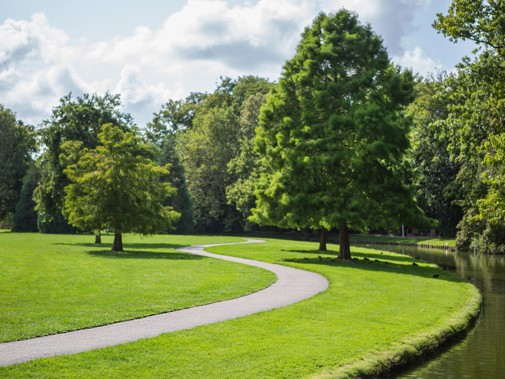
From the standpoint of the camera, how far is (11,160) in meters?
89.7

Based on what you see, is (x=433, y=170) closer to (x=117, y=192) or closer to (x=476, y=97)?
(x=117, y=192)

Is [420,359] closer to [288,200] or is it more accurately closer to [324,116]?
[288,200]

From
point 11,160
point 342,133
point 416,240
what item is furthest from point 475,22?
point 11,160

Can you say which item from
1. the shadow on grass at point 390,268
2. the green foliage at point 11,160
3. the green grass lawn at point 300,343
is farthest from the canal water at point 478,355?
the green foliage at point 11,160

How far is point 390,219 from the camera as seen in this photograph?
30.3 meters

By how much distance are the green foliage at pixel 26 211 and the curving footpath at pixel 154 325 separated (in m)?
69.7

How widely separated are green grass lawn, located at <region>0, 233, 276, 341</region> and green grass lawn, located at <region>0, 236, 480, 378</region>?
257 centimetres

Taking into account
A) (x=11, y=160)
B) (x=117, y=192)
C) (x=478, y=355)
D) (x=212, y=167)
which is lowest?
(x=478, y=355)

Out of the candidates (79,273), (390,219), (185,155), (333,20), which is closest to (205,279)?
(79,273)

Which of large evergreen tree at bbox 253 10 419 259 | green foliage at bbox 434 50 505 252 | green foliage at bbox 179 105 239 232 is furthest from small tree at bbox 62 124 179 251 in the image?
green foliage at bbox 179 105 239 232

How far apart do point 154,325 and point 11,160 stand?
84478 mm

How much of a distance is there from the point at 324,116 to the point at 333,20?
18.7ft

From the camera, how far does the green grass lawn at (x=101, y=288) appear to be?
13.8 m

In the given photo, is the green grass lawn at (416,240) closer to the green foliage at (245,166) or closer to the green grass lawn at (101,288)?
the green foliage at (245,166)
